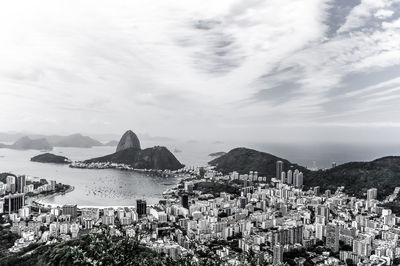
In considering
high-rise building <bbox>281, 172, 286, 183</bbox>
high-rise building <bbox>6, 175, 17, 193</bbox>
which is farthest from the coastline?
high-rise building <bbox>281, 172, 286, 183</bbox>

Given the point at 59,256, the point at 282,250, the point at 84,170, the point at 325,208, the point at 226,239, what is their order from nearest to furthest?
1. the point at 59,256
2. the point at 282,250
3. the point at 226,239
4. the point at 325,208
5. the point at 84,170

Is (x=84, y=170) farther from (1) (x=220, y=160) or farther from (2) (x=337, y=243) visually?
(2) (x=337, y=243)

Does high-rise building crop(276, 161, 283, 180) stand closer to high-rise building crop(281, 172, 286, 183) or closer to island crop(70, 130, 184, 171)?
high-rise building crop(281, 172, 286, 183)

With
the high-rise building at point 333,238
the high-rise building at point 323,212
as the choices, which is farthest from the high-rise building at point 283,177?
the high-rise building at point 333,238

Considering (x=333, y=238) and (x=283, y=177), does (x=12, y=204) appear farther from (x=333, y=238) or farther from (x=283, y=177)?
(x=283, y=177)

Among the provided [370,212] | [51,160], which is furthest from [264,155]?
[51,160]

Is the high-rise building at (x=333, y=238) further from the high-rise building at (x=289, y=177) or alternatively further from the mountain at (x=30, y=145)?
the mountain at (x=30, y=145)

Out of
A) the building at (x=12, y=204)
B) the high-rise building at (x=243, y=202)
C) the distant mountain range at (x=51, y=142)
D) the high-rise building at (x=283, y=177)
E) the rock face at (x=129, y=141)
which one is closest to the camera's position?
the building at (x=12, y=204)

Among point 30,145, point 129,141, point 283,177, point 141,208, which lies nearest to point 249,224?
point 141,208
